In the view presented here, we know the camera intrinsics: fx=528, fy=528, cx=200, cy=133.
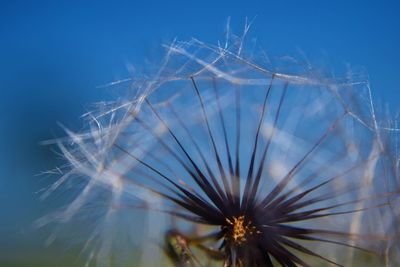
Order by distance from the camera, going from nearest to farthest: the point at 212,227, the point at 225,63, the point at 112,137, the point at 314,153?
the point at 212,227 < the point at 112,137 < the point at 314,153 < the point at 225,63

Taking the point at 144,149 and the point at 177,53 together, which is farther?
the point at 177,53

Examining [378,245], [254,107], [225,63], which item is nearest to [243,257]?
[378,245]

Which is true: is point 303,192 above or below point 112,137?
below

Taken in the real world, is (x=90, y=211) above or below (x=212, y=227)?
above

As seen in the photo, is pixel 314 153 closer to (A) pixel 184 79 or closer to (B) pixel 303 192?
(B) pixel 303 192

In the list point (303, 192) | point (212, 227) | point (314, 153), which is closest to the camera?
point (212, 227)

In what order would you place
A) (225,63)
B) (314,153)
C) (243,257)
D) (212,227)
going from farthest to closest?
(225,63)
(314,153)
(212,227)
(243,257)

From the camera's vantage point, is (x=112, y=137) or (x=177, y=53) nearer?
(x=112, y=137)

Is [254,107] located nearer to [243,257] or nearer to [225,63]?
[225,63]

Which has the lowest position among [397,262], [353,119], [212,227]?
[397,262]

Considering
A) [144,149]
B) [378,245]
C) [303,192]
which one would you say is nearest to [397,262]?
[378,245]
